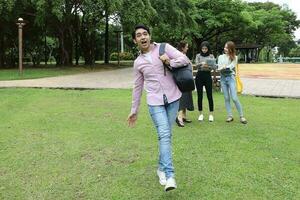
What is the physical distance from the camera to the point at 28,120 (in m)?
9.02

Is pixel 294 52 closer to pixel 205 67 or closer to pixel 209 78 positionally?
pixel 209 78

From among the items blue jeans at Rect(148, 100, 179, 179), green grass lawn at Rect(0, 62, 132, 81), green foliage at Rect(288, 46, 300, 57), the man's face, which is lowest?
blue jeans at Rect(148, 100, 179, 179)

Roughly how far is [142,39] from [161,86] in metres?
0.52

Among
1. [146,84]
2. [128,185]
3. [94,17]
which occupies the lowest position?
[128,185]

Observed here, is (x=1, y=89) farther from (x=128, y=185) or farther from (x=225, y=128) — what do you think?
(x=128, y=185)

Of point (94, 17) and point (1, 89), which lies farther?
point (94, 17)

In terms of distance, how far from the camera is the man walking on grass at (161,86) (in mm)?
4496

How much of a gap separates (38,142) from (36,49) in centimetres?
3022

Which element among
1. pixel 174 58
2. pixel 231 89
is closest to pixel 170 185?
pixel 174 58

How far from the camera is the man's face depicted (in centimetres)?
454

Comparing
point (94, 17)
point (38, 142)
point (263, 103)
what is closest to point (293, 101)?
point (263, 103)

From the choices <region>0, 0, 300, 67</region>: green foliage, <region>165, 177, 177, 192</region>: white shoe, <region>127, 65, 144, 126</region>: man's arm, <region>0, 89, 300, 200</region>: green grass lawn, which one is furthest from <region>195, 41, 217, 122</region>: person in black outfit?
<region>0, 0, 300, 67</region>: green foliage

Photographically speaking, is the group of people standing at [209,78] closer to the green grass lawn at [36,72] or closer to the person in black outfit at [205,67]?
the person in black outfit at [205,67]

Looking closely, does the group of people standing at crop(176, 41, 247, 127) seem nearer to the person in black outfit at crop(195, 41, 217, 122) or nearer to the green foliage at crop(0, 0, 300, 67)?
the person in black outfit at crop(195, 41, 217, 122)
